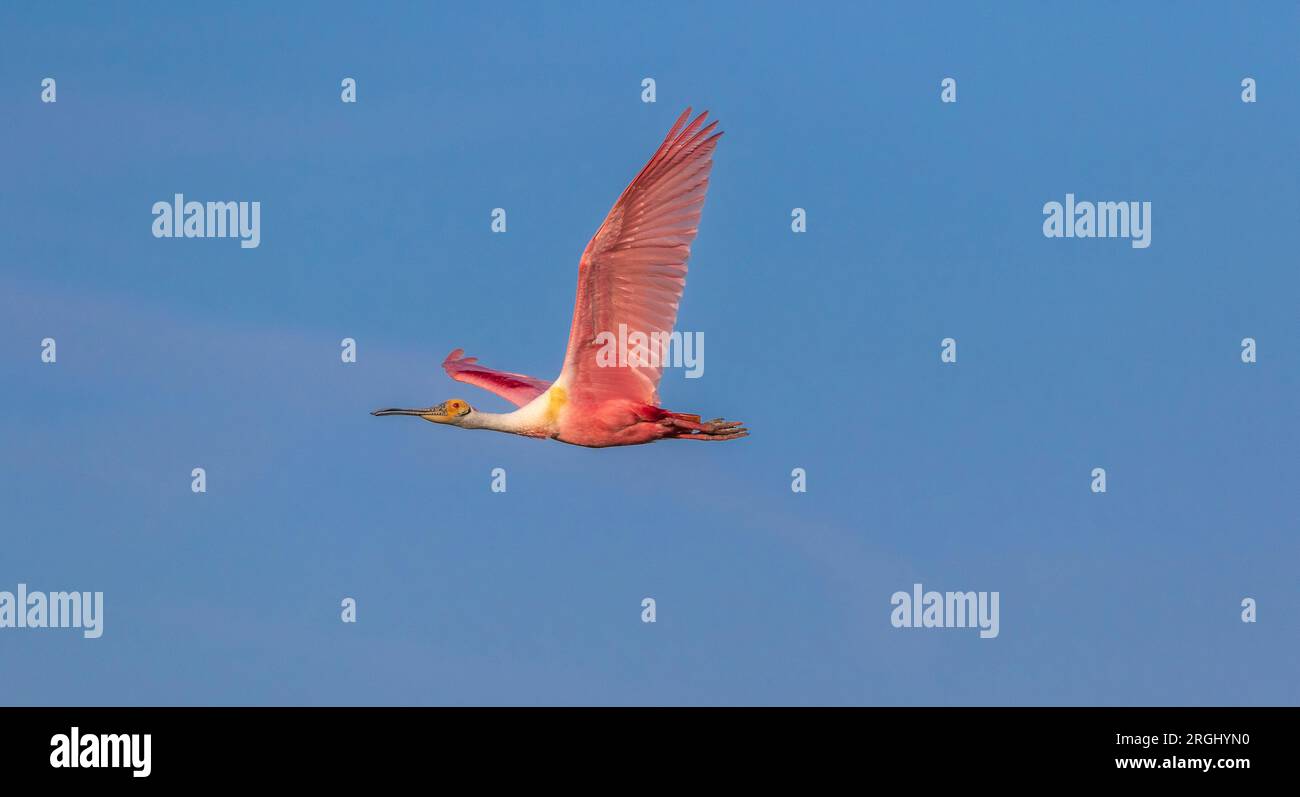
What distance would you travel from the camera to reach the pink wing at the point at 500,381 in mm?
36688

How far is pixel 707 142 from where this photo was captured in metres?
31.1

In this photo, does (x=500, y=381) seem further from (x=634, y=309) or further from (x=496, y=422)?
(x=634, y=309)

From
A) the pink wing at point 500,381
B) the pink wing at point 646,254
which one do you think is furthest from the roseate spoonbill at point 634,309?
the pink wing at point 500,381

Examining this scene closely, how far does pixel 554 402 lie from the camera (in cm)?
3353

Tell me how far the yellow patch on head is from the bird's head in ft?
7.32

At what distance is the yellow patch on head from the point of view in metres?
33.4

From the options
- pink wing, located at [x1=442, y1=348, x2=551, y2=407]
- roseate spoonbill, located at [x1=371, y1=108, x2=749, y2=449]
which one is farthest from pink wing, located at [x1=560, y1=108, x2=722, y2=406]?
pink wing, located at [x1=442, y1=348, x2=551, y2=407]

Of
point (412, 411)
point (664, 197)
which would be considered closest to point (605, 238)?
point (664, 197)

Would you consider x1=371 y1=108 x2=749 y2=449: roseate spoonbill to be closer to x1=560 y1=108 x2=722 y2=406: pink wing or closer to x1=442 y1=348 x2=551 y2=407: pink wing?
x1=560 y1=108 x2=722 y2=406: pink wing

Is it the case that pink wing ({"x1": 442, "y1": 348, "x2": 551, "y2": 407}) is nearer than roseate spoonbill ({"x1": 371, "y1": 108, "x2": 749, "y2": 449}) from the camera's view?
No

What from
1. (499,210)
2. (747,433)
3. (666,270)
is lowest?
(747,433)

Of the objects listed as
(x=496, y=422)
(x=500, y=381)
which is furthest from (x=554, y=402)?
(x=500, y=381)

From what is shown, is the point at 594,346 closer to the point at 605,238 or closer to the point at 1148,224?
the point at 605,238

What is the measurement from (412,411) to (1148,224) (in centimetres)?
1849
